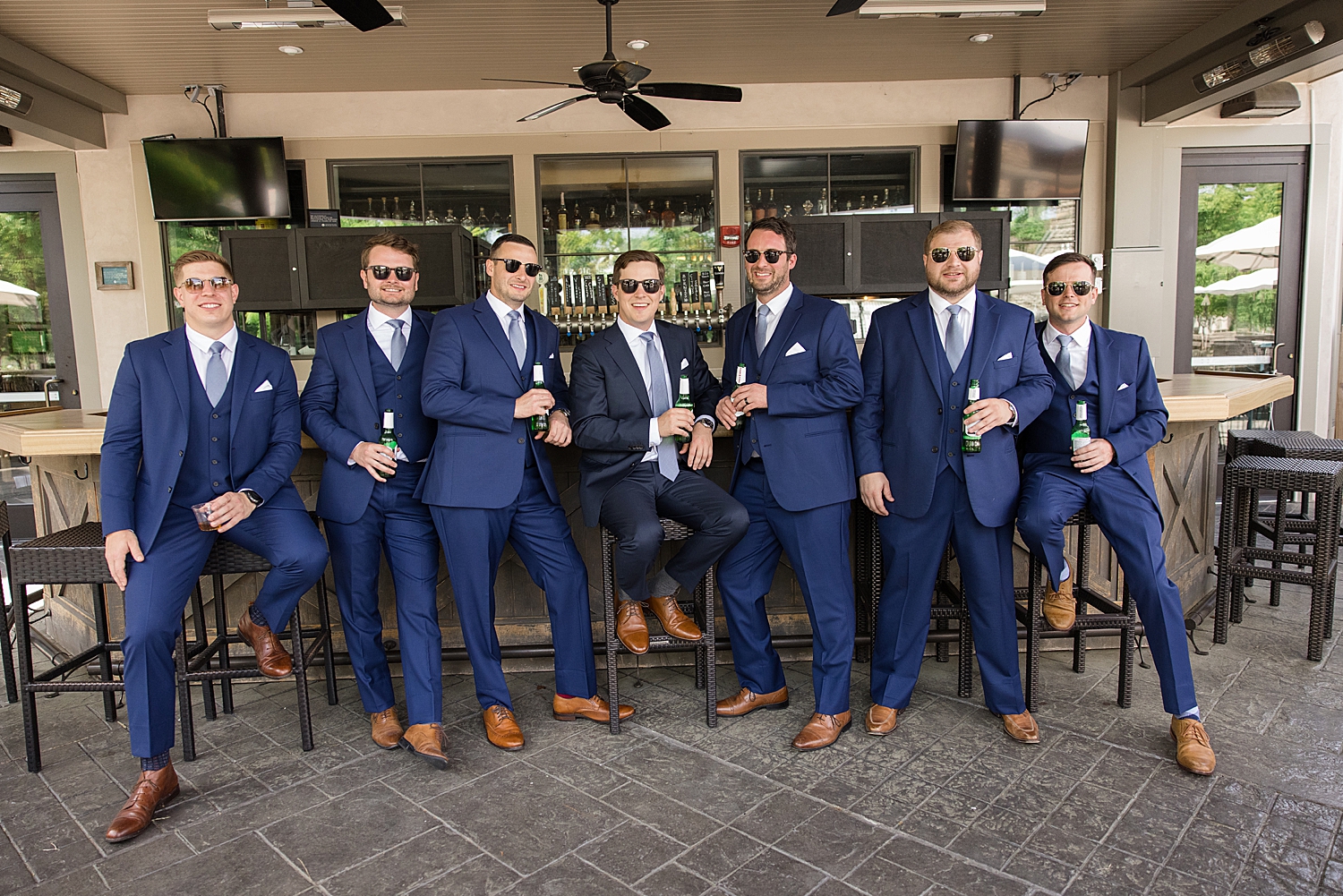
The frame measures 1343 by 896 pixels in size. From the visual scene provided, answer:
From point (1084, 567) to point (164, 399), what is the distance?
365 centimetres

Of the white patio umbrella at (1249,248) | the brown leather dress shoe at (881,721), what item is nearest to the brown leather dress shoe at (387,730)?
the brown leather dress shoe at (881,721)

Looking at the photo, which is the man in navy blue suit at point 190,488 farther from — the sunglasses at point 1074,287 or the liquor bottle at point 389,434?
the sunglasses at point 1074,287

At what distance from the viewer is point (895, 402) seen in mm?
3064

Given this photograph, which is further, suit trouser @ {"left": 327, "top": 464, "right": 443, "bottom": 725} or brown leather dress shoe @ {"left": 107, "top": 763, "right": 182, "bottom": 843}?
suit trouser @ {"left": 327, "top": 464, "right": 443, "bottom": 725}

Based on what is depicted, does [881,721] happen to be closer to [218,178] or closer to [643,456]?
[643,456]

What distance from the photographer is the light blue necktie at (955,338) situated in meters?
3.01

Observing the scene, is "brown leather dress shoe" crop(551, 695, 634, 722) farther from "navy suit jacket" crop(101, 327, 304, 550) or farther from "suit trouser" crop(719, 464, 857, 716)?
"navy suit jacket" crop(101, 327, 304, 550)

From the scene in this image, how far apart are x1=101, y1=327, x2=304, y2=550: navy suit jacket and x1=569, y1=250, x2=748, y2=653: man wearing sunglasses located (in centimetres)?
115

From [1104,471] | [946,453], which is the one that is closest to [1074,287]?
[1104,471]

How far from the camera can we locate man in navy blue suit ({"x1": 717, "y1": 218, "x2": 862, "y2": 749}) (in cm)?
305

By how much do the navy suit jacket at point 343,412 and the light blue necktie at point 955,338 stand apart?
1950 mm

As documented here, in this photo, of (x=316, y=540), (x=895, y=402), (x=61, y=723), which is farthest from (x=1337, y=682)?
(x=61, y=723)

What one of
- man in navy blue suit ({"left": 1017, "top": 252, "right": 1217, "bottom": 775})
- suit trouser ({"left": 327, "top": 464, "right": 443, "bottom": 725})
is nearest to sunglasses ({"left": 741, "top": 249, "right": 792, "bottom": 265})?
man in navy blue suit ({"left": 1017, "top": 252, "right": 1217, "bottom": 775})

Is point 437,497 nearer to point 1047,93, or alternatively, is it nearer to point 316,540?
point 316,540
